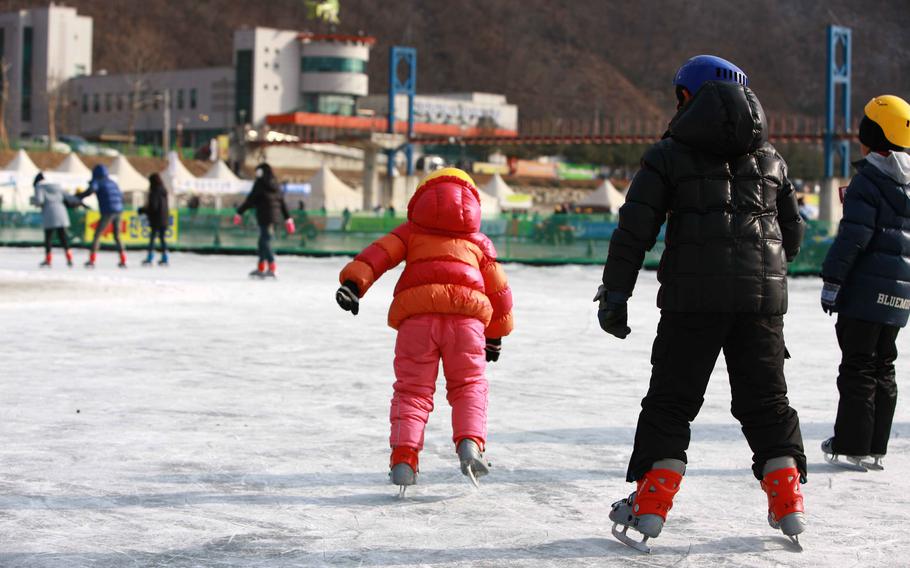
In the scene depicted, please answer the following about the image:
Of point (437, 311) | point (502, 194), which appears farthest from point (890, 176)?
point (502, 194)

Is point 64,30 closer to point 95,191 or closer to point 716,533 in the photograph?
point 95,191

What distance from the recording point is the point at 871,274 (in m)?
4.80

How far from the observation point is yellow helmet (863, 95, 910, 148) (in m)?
4.73

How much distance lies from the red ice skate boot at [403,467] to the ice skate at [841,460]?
1.75 m

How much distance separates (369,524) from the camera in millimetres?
3879

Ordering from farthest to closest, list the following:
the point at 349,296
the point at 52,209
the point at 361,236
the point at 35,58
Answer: the point at 35,58 < the point at 361,236 < the point at 52,209 < the point at 349,296

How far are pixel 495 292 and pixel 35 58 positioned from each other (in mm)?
109661

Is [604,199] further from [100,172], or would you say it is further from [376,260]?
[376,260]

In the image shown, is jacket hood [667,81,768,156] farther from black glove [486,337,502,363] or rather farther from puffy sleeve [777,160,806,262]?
black glove [486,337,502,363]

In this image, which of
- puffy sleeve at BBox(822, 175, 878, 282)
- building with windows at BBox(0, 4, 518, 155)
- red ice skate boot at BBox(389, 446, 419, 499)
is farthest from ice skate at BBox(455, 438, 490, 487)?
building with windows at BBox(0, 4, 518, 155)

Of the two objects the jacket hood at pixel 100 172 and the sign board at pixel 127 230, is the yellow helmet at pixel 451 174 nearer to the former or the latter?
the jacket hood at pixel 100 172

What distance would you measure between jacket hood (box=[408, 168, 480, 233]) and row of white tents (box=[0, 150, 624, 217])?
113ft

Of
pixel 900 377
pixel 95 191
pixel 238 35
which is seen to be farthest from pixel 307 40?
pixel 900 377

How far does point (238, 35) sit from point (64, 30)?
16.4 meters
